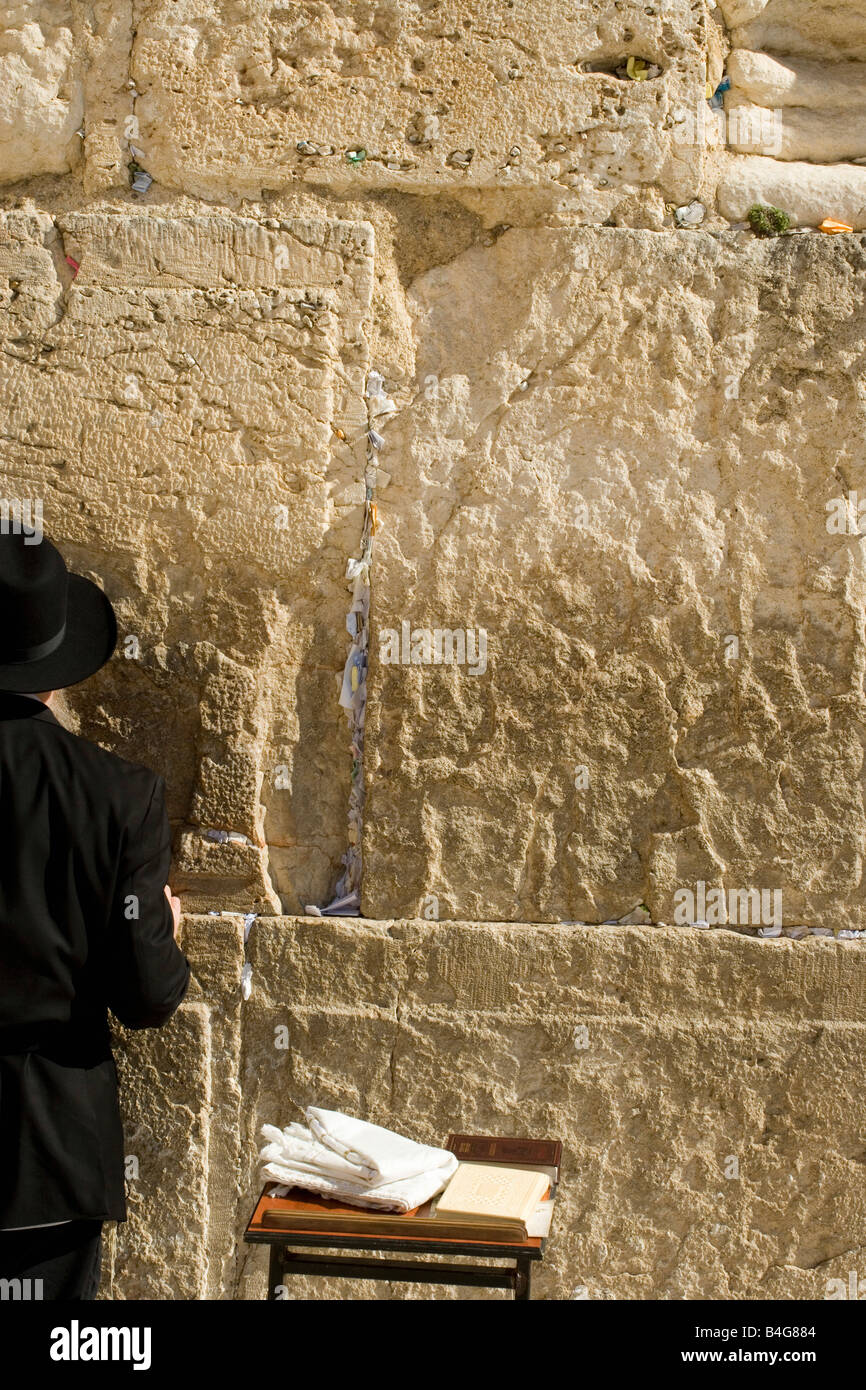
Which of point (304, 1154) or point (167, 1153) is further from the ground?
point (304, 1154)

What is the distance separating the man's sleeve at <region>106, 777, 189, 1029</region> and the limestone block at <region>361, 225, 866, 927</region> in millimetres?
652

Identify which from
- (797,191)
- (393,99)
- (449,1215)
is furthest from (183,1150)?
(797,191)

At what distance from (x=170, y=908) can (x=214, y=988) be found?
0.48 m

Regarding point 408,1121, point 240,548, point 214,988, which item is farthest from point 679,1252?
point 240,548

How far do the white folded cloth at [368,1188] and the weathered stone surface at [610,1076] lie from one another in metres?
0.62

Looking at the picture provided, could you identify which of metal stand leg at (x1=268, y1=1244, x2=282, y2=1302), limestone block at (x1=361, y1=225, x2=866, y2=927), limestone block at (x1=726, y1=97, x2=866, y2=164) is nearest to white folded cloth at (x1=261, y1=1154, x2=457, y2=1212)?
metal stand leg at (x1=268, y1=1244, x2=282, y2=1302)

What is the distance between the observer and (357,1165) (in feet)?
8.01

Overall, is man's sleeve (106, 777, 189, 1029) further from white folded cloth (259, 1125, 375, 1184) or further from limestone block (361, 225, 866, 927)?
limestone block (361, 225, 866, 927)

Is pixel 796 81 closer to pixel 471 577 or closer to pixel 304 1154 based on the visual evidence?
pixel 471 577

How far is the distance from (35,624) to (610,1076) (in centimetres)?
170

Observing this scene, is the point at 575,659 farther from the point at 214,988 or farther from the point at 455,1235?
the point at 455,1235

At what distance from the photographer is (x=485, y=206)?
10.7 ft

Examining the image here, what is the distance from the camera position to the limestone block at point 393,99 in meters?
3.23

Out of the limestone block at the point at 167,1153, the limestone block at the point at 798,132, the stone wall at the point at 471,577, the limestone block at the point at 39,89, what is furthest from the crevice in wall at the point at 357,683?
the limestone block at the point at 798,132
